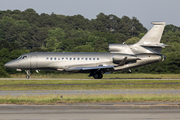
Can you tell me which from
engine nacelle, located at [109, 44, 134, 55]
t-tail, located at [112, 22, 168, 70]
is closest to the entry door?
engine nacelle, located at [109, 44, 134, 55]

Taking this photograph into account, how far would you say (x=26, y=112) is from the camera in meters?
15.8

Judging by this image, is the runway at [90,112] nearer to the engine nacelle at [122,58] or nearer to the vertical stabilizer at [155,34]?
the engine nacelle at [122,58]

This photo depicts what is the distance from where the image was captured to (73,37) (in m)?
154

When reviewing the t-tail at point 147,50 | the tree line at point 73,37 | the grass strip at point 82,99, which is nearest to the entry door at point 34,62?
the tree line at point 73,37

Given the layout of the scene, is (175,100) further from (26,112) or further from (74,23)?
(74,23)

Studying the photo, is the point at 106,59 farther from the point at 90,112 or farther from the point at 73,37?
the point at 73,37

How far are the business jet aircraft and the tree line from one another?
896cm

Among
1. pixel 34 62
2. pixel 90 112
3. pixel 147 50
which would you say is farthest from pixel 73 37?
pixel 90 112

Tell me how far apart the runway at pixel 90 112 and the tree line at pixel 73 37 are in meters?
32.9

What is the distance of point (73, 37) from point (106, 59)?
113 m

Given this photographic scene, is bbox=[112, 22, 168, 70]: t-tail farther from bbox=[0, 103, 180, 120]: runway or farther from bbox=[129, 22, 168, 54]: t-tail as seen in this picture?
bbox=[0, 103, 180, 120]: runway

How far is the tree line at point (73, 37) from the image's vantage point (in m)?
63.9

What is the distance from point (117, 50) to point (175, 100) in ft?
75.3

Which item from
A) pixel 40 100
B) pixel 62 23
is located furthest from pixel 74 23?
pixel 40 100
